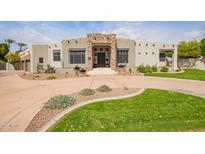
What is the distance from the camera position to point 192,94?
917 centimetres

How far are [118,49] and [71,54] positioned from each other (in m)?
5.49

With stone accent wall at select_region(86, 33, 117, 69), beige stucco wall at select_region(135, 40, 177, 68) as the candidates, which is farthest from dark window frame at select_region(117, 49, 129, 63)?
stone accent wall at select_region(86, 33, 117, 69)

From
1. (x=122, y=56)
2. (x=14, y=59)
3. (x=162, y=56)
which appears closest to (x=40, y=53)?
(x=122, y=56)

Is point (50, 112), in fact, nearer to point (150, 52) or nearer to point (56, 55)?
point (56, 55)

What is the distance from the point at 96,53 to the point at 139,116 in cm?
1567

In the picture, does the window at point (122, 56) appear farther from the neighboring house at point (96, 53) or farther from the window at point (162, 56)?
the window at point (162, 56)

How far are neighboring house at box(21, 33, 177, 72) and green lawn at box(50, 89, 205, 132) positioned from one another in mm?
12375

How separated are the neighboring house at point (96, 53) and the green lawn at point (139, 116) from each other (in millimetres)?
12375

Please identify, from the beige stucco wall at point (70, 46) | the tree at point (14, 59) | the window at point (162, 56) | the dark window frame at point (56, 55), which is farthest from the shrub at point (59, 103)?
the tree at point (14, 59)

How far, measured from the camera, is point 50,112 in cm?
689

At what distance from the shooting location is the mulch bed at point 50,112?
5.95 m

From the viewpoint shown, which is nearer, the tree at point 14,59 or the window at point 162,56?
the window at point 162,56
